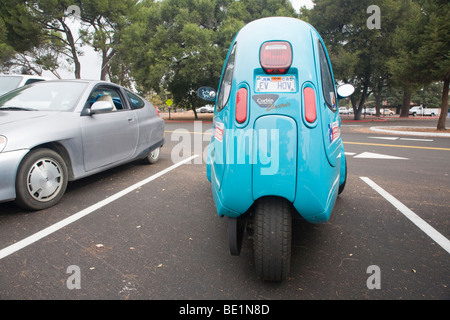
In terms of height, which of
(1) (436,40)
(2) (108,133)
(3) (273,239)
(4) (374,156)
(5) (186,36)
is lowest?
(4) (374,156)

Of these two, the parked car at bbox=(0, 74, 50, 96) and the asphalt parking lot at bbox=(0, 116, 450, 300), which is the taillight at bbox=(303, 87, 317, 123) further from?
the parked car at bbox=(0, 74, 50, 96)

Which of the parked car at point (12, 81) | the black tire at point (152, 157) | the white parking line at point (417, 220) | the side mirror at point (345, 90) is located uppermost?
the parked car at point (12, 81)

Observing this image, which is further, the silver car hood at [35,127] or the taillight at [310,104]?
the silver car hood at [35,127]

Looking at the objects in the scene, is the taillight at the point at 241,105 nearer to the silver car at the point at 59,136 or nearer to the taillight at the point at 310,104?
the taillight at the point at 310,104

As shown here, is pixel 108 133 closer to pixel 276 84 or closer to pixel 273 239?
pixel 276 84

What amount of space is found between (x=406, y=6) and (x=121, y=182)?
28.2 meters

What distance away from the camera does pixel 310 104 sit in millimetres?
1927

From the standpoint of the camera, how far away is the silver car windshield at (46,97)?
3769 millimetres

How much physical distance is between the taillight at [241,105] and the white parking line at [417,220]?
209 centimetres

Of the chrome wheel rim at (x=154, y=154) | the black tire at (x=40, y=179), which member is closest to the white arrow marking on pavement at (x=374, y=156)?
the chrome wheel rim at (x=154, y=154)

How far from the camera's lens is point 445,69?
37.4 feet

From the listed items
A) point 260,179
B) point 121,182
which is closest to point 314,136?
point 260,179

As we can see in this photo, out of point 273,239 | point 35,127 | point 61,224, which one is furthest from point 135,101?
point 273,239

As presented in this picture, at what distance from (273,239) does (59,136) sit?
9.25ft
